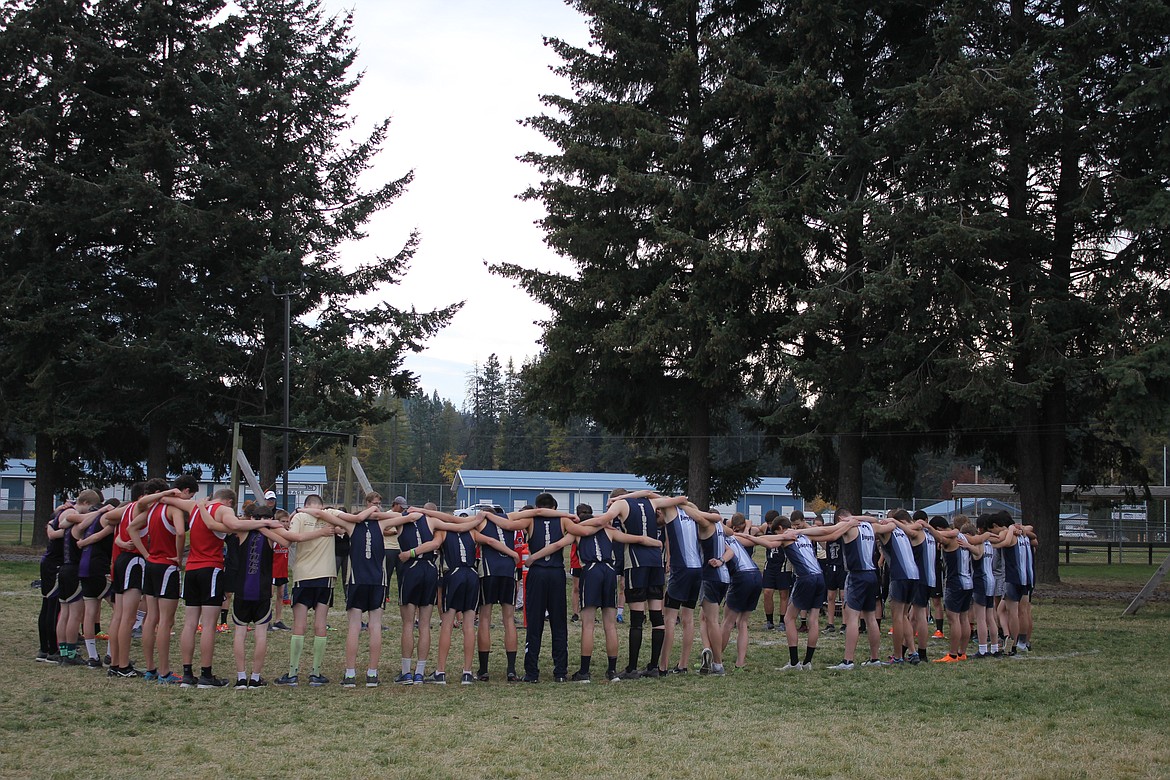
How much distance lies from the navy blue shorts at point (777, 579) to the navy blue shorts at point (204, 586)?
8.45m

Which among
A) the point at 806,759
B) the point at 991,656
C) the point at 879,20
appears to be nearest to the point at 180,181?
the point at 879,20

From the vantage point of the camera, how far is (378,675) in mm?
10977

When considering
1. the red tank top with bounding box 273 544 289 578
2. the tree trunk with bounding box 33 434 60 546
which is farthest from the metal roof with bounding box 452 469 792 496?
the red tank top with bounding box 273 544 289 578

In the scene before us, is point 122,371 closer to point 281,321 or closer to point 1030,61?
point 281,321

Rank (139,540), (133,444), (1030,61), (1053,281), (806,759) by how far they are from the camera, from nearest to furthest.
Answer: (806,759) < (139,540) < (1030,61) < (1053,281) < (133,444)

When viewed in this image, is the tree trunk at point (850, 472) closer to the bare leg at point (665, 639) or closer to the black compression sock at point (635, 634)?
the bare leg at point (665, 639)

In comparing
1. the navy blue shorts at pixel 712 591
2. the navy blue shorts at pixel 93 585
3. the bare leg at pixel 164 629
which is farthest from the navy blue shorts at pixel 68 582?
the navy blue shorts at pixel 712 591

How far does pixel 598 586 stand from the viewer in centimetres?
1080

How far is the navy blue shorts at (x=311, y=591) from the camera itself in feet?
33.1

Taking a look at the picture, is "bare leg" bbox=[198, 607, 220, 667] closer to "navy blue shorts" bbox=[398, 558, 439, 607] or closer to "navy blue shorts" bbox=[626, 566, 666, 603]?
"navy blue shorts" bbox=[398, 558, 439, 607]

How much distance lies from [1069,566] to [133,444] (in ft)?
110

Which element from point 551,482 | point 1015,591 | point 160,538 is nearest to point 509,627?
point 160,538

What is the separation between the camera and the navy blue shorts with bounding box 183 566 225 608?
994 centimetres

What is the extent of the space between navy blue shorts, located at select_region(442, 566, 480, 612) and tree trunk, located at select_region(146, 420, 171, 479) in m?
24.4
